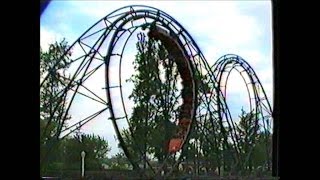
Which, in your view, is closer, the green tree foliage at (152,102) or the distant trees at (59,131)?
the distant trees at (59,131)

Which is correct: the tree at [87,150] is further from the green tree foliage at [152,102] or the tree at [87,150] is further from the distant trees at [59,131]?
the green tree foliage at [152,102]

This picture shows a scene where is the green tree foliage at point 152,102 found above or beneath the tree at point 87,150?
above

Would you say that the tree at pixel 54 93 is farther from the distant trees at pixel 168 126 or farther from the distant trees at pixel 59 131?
the distant trees at pixel 168 126

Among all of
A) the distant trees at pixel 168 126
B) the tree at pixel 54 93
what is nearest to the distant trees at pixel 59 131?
the tree at pixel 54 93

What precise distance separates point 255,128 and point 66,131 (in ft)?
4.94

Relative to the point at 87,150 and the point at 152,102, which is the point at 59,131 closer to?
the point at 87,150

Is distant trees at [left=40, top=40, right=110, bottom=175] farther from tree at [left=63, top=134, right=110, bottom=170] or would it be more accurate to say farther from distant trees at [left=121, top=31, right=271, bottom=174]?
distant trees at [left=121, top=31, right=271, bottom=174]

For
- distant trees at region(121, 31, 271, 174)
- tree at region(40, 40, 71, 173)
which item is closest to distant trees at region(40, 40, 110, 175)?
tree at region(40, 40, 71, 173)

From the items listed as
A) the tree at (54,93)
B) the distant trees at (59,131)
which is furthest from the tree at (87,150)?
the tree at (54,93)

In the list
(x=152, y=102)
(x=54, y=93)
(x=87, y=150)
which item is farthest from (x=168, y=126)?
(x=54, y=93)
